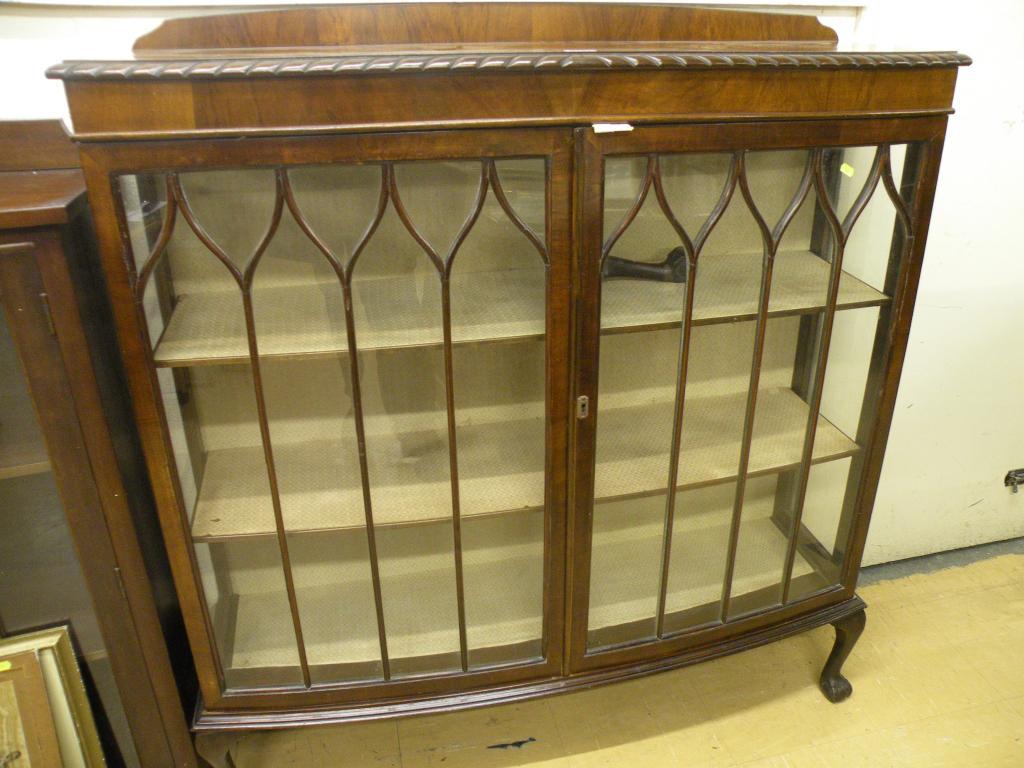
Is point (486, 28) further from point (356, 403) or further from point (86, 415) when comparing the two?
point (86, 415)

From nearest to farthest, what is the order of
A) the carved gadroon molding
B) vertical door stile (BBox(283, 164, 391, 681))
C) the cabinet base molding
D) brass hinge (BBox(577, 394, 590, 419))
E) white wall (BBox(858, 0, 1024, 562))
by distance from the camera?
1. the carved gadroon molding
2. vertical door stile (BBox(283, 164, 391, 681))
3. brass hinge (BBox(577, 394, 590, 419))
4. the cabinet base molding
5. white wall (BBox(858, 0, 1024, 562))

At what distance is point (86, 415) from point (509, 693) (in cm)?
67

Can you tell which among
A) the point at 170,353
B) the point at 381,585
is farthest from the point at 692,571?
the point at 170,353

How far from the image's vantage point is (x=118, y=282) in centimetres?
79

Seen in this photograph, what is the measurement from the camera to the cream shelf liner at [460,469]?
955mm

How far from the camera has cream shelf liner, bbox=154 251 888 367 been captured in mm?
859

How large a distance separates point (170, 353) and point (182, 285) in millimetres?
78

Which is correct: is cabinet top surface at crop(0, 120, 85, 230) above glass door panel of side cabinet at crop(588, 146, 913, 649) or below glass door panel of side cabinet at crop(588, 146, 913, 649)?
above

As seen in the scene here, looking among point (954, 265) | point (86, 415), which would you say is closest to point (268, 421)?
point (86, 415)

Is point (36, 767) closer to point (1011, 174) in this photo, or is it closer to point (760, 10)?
point (760, 10)

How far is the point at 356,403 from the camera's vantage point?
922 millimetres

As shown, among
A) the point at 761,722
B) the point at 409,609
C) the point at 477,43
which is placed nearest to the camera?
the point at 477,43

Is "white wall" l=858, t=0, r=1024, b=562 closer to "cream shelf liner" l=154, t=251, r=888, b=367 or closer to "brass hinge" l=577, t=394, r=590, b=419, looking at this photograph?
"cream shelf liner" l=154, t=251, r=888, b=367

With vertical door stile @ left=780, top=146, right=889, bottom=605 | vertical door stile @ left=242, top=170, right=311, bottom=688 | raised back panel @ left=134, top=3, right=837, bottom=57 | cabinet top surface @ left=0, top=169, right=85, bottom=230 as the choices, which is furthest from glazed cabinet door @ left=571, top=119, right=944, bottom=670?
cabinet top surface @ left=0, top=169, right=85, bottom=230
